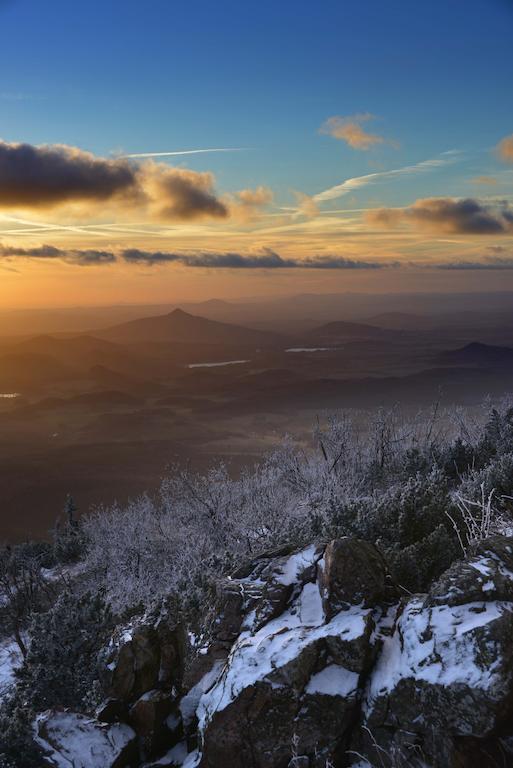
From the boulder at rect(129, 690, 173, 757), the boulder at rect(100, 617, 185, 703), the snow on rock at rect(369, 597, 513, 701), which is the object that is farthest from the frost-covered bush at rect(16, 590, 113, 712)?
the snow on rock at rect(369, 597, 513, 701)

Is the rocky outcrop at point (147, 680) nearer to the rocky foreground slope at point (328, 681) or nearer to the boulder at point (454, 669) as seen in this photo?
the rocky foreground slope at point (328, 681)

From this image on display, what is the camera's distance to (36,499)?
172 meters

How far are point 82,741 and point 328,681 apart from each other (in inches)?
163

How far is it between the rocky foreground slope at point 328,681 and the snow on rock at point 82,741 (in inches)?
0.7

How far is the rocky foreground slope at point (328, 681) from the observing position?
216 inches

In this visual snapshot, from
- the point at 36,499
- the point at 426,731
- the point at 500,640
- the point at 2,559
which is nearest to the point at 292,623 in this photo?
the point at 426,731

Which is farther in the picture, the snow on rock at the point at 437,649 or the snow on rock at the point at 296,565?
the snow on rock at the point at 296,565

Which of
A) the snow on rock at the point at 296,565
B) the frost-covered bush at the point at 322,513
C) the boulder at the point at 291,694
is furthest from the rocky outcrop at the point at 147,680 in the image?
the snow on rock at the point at 296,565

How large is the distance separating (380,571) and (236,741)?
2.95 metres

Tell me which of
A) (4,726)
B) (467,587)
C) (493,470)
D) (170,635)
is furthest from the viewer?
(493,470)

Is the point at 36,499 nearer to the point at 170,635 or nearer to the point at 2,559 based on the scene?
the point at 2,559

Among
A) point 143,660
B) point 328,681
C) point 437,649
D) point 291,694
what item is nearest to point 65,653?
point 143,660

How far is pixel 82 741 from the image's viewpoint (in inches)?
301

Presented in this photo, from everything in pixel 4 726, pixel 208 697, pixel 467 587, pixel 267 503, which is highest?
pixel 467 587
